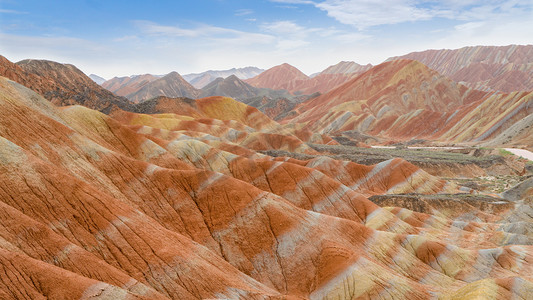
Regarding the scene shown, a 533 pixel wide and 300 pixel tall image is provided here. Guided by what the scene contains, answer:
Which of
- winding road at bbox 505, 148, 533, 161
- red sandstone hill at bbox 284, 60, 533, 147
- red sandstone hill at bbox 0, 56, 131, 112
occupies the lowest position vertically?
winding road at bbox 505, 148, 533, 161

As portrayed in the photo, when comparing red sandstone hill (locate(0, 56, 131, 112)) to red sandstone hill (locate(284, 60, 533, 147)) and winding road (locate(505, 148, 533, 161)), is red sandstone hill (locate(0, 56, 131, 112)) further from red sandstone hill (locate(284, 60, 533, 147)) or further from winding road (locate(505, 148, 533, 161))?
winding road (locate(505, 148, 533, 161))

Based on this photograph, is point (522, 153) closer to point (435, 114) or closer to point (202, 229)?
point (435, 114)

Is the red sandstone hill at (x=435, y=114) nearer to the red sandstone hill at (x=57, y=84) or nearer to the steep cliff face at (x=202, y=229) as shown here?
the steep cliff face at (x=202, y=229)

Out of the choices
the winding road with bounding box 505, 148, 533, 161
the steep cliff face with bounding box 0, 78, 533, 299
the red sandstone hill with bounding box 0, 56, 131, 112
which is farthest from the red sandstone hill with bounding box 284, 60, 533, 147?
the red sandstone hill with bounding box 0, 56, 131, 112

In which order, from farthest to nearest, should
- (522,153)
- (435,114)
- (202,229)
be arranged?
(435,114) < (522,153) < (202,229)

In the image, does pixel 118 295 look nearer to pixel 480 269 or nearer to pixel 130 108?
pixel 480 269

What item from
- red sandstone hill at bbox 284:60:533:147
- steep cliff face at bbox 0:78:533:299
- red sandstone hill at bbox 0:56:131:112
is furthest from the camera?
red sandstone hill at bbox 284:60:533:147

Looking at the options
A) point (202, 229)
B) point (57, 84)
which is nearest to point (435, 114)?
point (202, 229)
